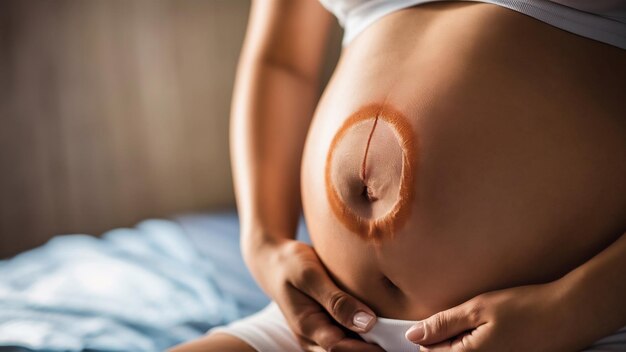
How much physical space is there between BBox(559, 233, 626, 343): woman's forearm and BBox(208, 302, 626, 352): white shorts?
4 cm

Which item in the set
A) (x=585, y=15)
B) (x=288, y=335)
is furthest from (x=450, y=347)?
(x=585, y=15)

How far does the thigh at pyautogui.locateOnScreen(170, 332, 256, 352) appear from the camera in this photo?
2.31 feet

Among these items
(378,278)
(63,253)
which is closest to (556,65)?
(378,278)

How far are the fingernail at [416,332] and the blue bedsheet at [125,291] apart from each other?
1.38 feet

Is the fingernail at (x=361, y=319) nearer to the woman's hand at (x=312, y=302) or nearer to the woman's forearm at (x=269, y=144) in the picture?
the woman's hand at (x=312, y=302)

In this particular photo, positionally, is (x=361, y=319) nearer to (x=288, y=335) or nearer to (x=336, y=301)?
(x=336, y=301)

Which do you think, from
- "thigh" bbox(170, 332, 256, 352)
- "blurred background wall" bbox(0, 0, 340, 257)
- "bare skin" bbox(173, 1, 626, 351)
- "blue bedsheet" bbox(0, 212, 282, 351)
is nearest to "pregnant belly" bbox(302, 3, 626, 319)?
"bare skin" bbox(173, 1, 626, 351)

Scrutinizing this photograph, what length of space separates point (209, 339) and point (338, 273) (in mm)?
181

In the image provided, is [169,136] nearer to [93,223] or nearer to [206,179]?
[206,179]

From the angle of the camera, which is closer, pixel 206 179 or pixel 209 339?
pixel 209 339

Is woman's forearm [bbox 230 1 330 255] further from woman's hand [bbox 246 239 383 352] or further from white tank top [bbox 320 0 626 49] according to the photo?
white tank top [bbox 320 0 626 49]

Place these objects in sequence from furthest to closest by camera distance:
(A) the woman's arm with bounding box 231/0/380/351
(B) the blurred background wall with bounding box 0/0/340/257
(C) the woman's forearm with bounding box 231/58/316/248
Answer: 1. (B) the blurred background wall with bounding box 0/0/340/257
2. (C) the woman's forearm with bounding box 231/58/316/248
3. (A) the woman's arm with bounding box 231/0/380/351

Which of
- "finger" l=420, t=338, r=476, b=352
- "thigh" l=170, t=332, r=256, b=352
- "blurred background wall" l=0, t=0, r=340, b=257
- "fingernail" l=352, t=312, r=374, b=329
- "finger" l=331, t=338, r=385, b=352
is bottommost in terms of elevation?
"finger" l=420, t=338, r=476, b=352

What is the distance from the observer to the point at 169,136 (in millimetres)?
1790
